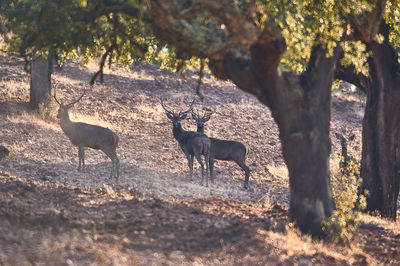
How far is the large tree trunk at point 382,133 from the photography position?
43.6 ft

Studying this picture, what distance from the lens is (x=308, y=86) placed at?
31.3 ft

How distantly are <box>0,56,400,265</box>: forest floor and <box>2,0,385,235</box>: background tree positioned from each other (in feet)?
3.89

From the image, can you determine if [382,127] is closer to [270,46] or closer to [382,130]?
[382,130]

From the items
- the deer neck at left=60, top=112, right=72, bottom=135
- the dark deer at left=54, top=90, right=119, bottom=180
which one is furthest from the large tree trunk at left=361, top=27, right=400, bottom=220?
the deer neck at left=60, top=112, right=72, bottom=135

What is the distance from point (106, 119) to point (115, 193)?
39.1ft

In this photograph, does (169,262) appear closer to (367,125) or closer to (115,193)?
(115,193)

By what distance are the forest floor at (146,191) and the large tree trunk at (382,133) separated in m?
0.94

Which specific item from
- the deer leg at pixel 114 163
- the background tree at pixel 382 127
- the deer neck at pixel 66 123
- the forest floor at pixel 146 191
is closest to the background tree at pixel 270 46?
the forest floor at pixel 146 191

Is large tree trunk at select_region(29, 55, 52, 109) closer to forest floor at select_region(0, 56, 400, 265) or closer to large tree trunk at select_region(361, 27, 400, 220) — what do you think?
forest floor at select_region(0, 56, 400, 265)

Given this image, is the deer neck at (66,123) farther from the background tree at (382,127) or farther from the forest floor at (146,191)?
the background tree at (382,127)

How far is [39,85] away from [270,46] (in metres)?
15.9

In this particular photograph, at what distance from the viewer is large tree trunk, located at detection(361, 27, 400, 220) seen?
13.3 meters

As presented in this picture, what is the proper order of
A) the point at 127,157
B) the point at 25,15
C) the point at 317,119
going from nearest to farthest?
the point at 317,119 < the point at 25,15 < the point at 127,157

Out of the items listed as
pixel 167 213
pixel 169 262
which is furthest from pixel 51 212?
pixel 169 262
